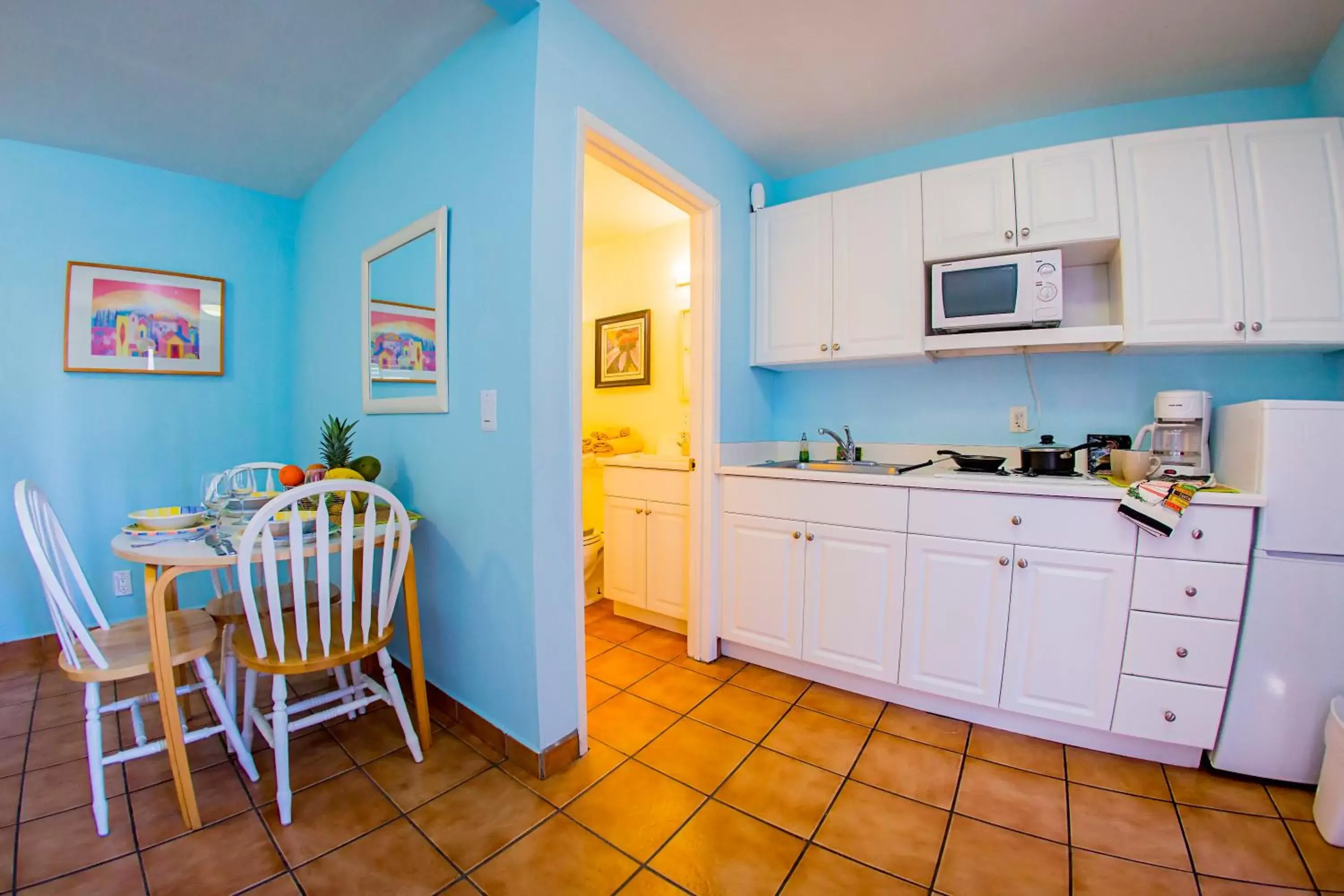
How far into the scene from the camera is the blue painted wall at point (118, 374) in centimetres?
227

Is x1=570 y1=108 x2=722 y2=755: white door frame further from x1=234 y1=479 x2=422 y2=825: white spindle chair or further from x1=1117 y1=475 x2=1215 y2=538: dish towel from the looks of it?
x1=1117 y1=475 x2=1215 y2=538: dish towel

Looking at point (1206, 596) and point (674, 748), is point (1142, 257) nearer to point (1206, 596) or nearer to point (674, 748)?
point (1206, 596)

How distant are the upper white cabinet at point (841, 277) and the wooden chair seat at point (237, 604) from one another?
2111 mm

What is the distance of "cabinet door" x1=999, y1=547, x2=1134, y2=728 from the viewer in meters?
1.56

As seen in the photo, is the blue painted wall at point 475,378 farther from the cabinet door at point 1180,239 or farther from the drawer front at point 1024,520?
the cabinet door at point 1180,239

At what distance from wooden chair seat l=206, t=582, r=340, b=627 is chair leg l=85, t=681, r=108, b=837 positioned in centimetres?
33

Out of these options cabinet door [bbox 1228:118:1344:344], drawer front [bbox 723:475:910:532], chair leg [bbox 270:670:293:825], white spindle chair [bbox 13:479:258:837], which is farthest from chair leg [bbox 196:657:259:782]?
A: cabinet door [bbox 1228:118:1344:344]

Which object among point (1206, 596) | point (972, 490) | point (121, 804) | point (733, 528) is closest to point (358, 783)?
point (121, 804)

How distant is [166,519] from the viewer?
63.5 inches

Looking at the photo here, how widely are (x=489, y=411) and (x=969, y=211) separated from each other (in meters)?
1.97

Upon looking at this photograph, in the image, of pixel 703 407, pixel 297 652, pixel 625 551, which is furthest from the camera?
pixel 625 551

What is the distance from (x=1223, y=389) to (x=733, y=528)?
1.90 m

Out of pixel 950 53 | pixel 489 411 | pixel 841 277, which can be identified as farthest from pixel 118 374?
pixel 950 53

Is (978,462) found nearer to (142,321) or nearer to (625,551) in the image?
(625,551)
